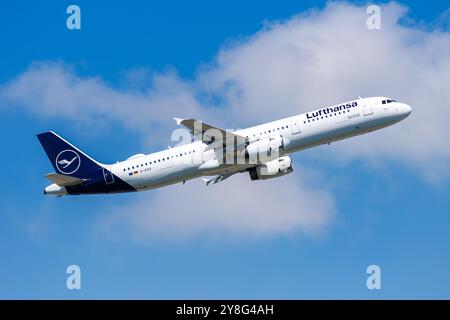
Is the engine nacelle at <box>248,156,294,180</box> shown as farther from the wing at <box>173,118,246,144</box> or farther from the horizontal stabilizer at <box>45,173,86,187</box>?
the horizontal stabilizer at <box>45,173,86,187</box>

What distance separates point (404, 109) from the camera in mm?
97250

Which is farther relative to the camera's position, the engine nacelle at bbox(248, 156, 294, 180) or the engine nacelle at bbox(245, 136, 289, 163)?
the engine nacelle at bbox(248, 156, 294, 180)

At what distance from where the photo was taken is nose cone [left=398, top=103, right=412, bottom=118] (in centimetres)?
9706

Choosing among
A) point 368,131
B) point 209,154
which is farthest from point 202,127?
point 368,131

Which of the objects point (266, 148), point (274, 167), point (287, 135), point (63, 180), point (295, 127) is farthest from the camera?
point (274, 167)

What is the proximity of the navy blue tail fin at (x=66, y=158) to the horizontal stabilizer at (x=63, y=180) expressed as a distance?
156cm

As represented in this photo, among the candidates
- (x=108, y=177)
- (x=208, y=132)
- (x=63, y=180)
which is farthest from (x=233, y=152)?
(x=63, y=180)

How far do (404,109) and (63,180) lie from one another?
37002 mm

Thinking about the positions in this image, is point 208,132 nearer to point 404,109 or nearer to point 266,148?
point 266,148

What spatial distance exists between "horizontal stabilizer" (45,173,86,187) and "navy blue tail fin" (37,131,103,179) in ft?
5.11

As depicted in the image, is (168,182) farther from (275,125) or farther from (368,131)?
(368,131)

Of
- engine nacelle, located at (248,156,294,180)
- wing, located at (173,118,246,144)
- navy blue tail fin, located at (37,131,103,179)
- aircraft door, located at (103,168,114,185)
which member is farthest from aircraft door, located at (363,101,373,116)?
navy blue tail fin, located at (37,131,103,179)

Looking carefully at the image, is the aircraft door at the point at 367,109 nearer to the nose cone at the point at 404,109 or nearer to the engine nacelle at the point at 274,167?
the nose cone at the point at 404,109

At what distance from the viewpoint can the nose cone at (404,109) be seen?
97.1 metres
